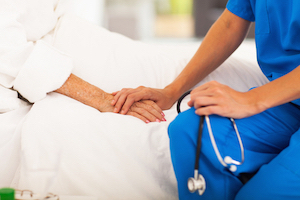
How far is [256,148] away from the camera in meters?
0.70

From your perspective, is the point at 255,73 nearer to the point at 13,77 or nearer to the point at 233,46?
the point at 233,46

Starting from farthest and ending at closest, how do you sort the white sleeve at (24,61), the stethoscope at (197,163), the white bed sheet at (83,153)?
the white sleeve at (24,61), the white bed sheet at (83,153), the stethoscope at (197,163)

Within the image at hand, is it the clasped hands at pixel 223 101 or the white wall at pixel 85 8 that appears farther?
the white wall at pixel 85 8

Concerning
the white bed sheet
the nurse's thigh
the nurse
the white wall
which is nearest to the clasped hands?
the nurse

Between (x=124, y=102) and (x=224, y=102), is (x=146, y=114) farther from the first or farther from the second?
(x=224, y=102)

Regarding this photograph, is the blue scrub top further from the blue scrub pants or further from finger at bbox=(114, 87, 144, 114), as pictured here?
finger at bbox=(114, 87, 144, 114)

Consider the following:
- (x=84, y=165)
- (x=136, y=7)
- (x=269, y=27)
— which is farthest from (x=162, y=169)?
(x=136, y=7)

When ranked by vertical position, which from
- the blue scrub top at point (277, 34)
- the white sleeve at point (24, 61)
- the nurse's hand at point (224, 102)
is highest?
the blue scrub top at point (277, 34)

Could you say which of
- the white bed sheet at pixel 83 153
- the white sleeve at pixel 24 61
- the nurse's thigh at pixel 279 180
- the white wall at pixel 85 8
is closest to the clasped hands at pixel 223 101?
the nurse's thigh at pixel 279 180

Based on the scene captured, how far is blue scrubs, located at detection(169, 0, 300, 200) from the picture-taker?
24.9 inches

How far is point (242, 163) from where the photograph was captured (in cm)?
64

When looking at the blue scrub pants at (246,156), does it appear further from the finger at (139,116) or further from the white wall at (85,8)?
the white wall at (85,8)

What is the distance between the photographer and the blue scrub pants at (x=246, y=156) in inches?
24.8

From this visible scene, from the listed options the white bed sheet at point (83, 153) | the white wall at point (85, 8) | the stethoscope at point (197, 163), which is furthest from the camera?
the white wall at point (85, 8)
